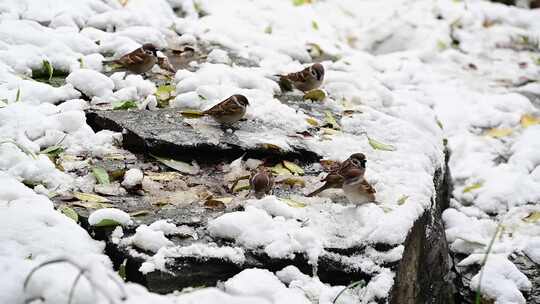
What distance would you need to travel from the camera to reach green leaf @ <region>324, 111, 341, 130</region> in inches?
187

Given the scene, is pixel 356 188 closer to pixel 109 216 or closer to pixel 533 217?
pixel 109 216

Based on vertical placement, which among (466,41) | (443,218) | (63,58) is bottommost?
(466,41)

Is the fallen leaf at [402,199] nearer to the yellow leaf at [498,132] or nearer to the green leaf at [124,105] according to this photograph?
the green leaf at [124,105]

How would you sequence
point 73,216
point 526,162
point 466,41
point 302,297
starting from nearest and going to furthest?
point 302,297
point 73,216
point 526,162
point 466,41

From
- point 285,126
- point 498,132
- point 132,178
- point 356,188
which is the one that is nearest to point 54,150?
point 132,178

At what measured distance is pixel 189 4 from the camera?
7.12m

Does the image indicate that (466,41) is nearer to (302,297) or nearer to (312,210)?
(312,210)

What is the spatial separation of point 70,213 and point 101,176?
468 millimetres

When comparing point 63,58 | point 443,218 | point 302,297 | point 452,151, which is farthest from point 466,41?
point 302,297

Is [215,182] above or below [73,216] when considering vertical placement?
below

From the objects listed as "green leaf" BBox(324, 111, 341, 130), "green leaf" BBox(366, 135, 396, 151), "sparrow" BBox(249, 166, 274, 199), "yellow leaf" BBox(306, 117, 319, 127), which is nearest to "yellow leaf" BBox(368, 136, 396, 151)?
"green leaf" BBox(366, 135, 396, 151)

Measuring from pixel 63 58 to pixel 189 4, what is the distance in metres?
2.40

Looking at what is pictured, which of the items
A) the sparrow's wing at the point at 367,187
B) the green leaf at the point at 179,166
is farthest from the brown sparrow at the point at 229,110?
the sparrow's wing at the point at 367,187

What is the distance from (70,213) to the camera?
330cm
